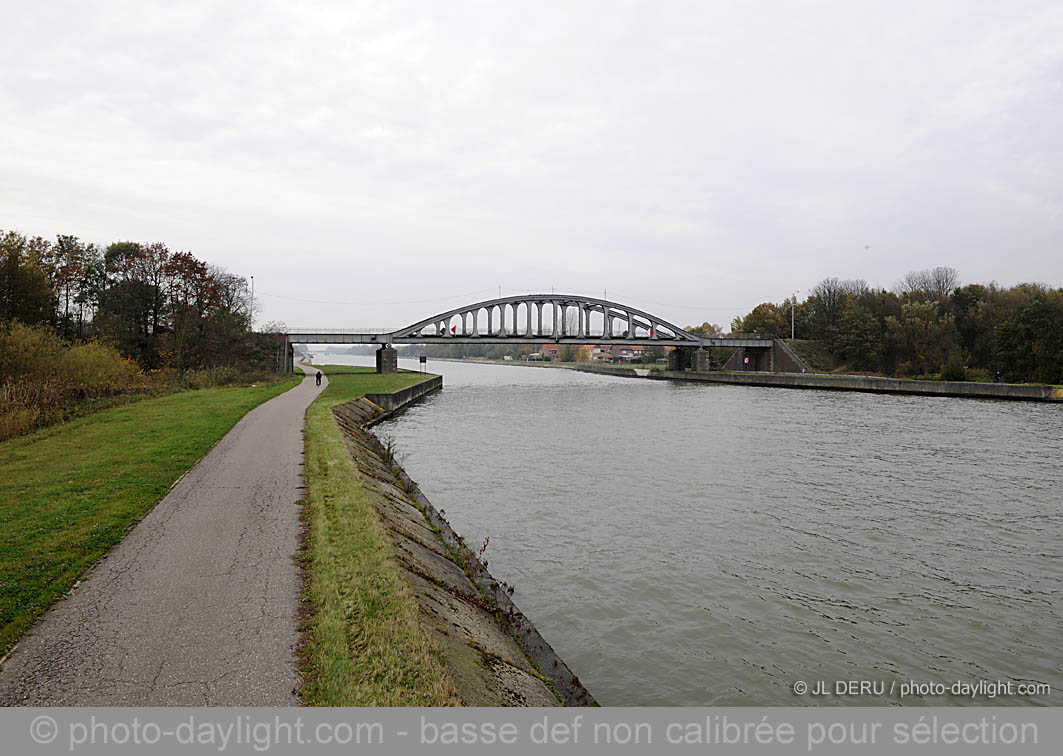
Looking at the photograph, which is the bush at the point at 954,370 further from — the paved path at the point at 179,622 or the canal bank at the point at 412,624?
the paved path at the point at 179,622

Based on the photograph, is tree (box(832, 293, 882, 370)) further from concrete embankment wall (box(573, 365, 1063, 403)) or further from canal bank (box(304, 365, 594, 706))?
canal bank (box(304, 365, 594, 706))

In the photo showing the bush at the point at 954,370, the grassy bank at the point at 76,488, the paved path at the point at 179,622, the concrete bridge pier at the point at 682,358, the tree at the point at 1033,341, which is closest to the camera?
the paved path at the point at 179,622

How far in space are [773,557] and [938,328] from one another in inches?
2744

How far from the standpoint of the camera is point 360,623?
618 centimetres

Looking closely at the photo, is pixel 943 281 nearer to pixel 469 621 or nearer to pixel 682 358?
pixel 682 358

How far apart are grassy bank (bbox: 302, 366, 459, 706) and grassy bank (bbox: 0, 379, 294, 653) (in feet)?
8.81

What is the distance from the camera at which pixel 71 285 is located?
4759 cm

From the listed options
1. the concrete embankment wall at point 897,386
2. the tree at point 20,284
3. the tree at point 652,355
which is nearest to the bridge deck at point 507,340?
the concrete embankment wall at point 897,386

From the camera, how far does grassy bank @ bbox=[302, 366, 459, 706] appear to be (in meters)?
4.97

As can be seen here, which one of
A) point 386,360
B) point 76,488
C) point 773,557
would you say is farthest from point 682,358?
point 76,488

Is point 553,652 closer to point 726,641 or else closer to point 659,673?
point 659,673

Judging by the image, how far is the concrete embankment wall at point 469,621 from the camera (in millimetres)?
6035

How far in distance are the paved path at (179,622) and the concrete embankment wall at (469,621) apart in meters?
1.54
